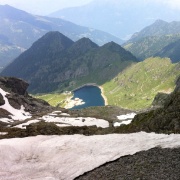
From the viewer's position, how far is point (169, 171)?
24438 millimetres

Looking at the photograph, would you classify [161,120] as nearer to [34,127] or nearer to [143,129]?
[143,129]

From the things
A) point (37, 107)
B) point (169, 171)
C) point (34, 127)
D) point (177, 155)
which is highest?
point (37, 107)

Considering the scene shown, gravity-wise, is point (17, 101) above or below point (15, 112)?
above

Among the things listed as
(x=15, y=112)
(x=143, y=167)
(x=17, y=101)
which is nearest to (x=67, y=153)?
(x=143, y=167)

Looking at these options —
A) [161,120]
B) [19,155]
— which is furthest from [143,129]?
[19,155]

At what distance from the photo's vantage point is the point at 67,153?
32281 mm

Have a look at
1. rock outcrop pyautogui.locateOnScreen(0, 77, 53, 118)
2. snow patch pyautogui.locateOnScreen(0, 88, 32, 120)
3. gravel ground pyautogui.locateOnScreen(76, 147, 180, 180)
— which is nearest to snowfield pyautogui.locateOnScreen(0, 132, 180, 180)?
gravel ground pyautogui.locateOnScreen(76, 147, 180, 180)

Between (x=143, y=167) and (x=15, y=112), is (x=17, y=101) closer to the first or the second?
(x=15, y=112)

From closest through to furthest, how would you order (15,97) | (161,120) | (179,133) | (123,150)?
(123,150), (179,133), (161,120), (15,97)

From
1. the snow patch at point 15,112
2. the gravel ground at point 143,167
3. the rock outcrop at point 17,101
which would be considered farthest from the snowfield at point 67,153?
the snow patch at point 15,112

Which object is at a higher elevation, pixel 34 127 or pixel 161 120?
pixel 34 127

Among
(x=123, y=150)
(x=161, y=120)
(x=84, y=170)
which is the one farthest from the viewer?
(x=161, y=120)

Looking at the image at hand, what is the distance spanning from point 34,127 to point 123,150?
2213cm

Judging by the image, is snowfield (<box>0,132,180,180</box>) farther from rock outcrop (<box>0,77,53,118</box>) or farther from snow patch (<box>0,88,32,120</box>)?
snow patch (<box>0,88,32,120</box>)
